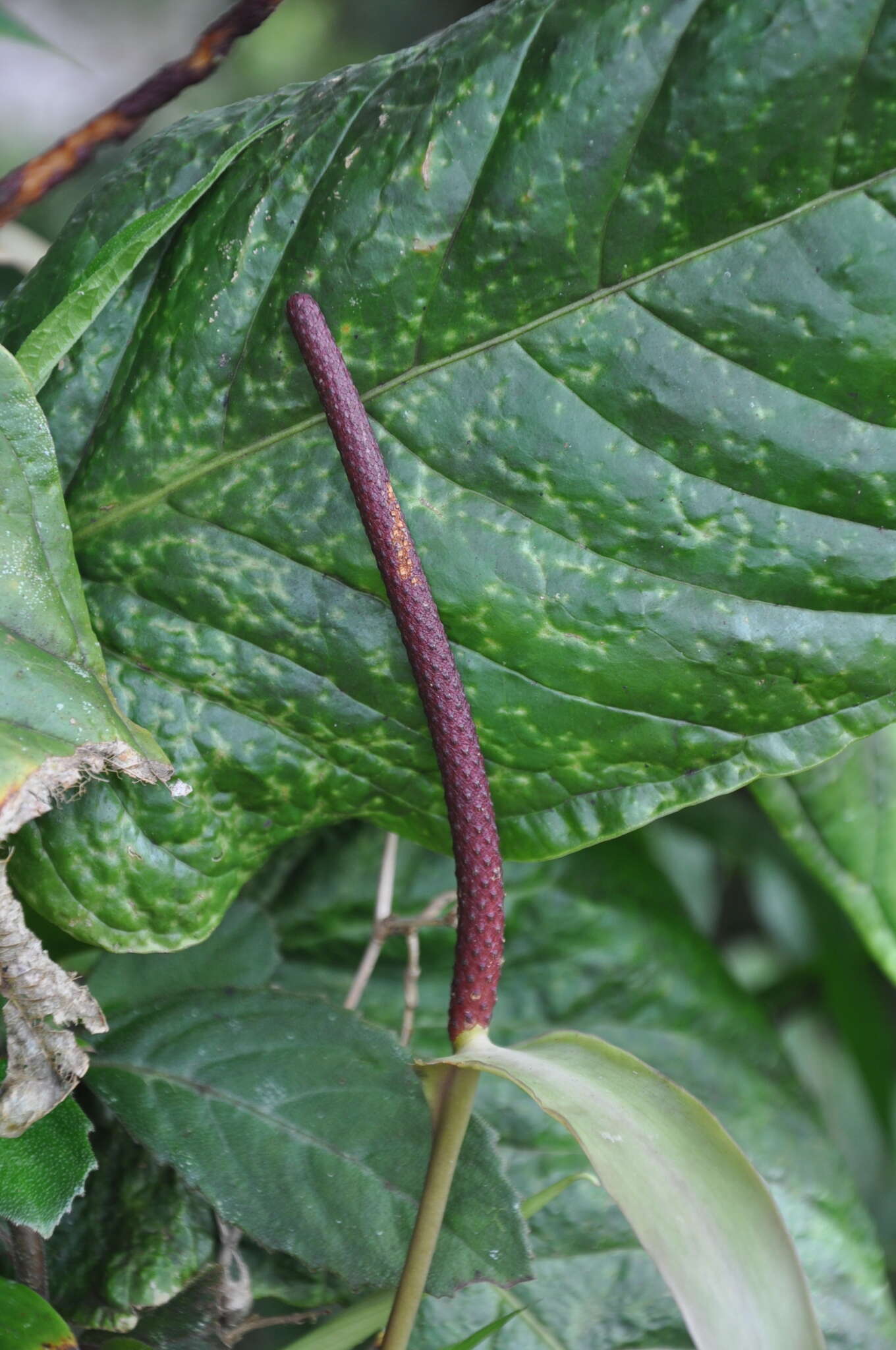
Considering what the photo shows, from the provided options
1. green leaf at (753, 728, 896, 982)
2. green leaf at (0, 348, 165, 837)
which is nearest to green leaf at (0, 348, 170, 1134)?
green leaf at (0, 348, 165, 837)

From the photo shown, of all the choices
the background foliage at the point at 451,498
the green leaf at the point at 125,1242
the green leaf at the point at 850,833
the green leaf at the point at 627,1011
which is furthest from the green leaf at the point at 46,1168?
the green leaf at the point at 850,833

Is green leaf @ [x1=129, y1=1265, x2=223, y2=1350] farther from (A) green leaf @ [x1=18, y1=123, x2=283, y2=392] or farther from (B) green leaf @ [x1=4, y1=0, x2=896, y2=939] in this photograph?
(A) green leaf @ [x1=18, y1=123, x2=283, y2=392]

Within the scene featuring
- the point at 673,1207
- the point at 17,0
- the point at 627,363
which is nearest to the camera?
the point at 673,1207

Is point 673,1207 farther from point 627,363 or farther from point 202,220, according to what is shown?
point 202,220

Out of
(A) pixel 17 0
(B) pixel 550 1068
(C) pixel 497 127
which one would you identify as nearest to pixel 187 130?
(C) pixel 497 127

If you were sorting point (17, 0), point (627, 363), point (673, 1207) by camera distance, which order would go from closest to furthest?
point (673, 1207) → point (627, 363) → point (17, 0)

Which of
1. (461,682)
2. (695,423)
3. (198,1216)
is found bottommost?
→ (198,1216)

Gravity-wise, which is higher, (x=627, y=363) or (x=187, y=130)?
(x=187, y=130)

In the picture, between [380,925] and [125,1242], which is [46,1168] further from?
[380,925]
